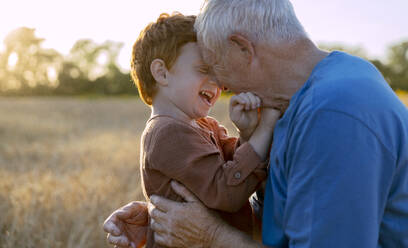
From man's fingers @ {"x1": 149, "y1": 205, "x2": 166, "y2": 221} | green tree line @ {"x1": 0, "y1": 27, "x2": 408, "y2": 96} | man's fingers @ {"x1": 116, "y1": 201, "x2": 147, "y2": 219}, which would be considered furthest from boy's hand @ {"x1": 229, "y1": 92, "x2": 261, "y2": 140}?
green tree line @ {"x1": 0, "y1": 27, "x2": 408, "y2": 96}

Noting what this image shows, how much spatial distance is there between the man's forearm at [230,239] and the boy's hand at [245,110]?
0.48 metres

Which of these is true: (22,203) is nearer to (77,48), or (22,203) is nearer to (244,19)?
(244,19)

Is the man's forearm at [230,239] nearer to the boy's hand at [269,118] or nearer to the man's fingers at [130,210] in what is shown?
the boy's hand at [269,118]

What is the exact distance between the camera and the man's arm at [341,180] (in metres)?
1.56

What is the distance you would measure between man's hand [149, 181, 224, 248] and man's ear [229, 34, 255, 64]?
2.35ft

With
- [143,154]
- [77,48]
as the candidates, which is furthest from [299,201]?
[77,48]

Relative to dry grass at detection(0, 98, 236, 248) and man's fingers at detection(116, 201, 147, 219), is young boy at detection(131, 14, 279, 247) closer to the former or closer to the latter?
man's fingers at detection(116, 201, 147, 219)

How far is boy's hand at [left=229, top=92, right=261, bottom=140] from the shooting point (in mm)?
2102

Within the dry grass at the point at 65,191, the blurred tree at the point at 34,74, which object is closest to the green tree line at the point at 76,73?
the blurred tree at the point at 34,74

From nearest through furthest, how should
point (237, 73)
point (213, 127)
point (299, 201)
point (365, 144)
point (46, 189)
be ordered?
point (365, 144) → point (299, 201) → point (237, 73) → point (213, 127) → point (46, 189)

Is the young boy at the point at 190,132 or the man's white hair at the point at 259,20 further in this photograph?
the young boy at the point at 190,132

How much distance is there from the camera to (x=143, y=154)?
2.43 meters

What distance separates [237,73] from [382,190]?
2.66 ft

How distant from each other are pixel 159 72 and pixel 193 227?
0.84 m
